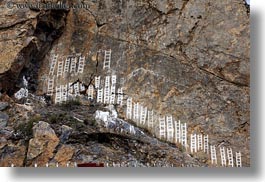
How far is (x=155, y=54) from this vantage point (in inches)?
400

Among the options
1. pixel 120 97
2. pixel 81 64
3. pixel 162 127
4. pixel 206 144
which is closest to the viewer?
pixel 206 144

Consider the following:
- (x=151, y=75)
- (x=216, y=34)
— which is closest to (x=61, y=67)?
(x=151, y=75)

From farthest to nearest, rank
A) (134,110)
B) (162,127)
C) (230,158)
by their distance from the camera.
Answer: (134,110) → (162,127) → (230,158)

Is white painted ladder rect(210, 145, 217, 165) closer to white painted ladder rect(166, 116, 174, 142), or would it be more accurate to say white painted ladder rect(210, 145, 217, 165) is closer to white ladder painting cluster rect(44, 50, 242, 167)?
white ladder painting cluster rect(44, 50, 242, 167)

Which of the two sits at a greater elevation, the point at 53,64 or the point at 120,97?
the point at 53,64

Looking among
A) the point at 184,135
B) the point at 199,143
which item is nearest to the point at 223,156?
the point at 199,143

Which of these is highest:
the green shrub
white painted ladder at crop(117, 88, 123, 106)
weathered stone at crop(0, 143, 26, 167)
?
white painted ladder at crop(117, 88, 123, 106)

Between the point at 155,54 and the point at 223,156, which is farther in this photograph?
the point at 155,54

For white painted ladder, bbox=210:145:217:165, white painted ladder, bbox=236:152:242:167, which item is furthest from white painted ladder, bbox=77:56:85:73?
white painted ladder, bbox=236:152:242:167

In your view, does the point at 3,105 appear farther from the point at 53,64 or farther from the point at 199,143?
the point at 199,143

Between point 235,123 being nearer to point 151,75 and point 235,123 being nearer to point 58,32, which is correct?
point 151,75

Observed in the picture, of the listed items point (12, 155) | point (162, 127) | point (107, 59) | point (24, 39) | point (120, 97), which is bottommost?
point (12, 155)

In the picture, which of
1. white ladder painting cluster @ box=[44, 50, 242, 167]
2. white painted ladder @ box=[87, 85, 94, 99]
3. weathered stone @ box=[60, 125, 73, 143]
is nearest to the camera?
weathered stone @ box=[60, 125, 73, 143]

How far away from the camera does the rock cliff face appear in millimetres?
9719
